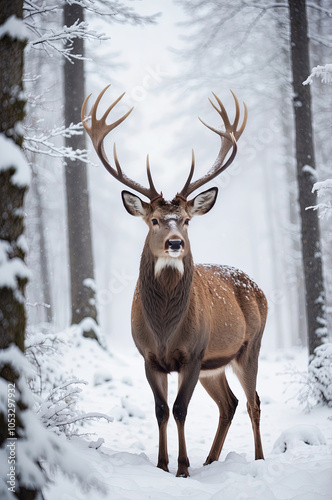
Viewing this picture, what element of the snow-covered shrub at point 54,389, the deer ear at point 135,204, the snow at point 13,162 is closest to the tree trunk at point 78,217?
the snow-covered shrub at point 54,389

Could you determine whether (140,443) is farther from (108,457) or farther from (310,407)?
(310,407)

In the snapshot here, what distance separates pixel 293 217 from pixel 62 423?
1358 cm

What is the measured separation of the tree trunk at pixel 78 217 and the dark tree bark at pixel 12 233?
6568 mm

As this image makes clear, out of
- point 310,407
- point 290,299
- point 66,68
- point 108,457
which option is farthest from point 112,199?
point 108,457

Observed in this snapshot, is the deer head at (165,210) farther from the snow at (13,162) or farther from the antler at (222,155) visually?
the snow at (13,162)

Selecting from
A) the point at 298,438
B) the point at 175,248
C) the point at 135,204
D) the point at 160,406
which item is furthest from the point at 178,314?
the point at 298,438

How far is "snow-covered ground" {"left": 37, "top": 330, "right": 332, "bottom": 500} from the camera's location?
10.8 ft

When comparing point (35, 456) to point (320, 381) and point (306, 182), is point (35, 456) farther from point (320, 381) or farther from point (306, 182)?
point (306, 182)

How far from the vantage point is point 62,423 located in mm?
3709

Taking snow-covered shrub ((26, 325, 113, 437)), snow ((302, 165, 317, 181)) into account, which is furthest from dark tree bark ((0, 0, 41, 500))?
snow ((302, 165, 317, 181))

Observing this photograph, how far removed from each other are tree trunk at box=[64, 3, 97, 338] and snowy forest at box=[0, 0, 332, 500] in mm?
28

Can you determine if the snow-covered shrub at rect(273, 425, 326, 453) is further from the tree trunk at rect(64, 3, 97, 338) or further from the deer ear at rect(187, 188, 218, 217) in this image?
the tree trunk at rect(64, 3, 97, 338)

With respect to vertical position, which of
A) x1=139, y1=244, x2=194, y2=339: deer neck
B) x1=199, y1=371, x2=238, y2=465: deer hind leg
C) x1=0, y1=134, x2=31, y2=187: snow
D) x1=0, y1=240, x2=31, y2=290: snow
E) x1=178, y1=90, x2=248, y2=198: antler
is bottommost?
x1=199, y1=371, x2=238, y2=465: deer hind leg

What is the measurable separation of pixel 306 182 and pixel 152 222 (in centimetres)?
396
